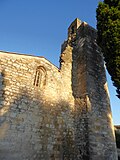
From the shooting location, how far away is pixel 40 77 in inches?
316

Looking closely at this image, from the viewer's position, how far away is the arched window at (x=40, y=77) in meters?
7.78

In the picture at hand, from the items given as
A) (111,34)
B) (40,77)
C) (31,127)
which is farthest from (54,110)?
(111,34)

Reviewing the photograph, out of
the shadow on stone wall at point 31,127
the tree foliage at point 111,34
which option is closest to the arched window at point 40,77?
the shadow on stone wall at point 31,127

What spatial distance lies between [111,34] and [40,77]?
4080 mm

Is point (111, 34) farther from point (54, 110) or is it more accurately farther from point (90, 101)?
point (54, 110)

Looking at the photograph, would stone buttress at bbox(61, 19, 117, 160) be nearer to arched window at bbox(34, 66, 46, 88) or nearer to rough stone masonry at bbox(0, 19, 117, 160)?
rough stone masonry at bbox(0, 19, 117, 160)

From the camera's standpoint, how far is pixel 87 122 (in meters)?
7.21

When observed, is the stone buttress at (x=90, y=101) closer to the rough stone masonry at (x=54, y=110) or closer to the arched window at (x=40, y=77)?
the rough stone masonry at (x=54, y=110)

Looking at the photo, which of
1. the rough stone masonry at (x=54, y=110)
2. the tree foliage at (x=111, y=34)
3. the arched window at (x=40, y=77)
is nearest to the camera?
the rough stone masonry at (x=54, y=110)

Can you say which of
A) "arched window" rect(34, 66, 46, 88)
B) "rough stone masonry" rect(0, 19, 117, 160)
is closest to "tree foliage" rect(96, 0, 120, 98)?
"rough stone masonry" rect(0, 19, 117, 160)

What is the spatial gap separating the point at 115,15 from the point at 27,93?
5.64m

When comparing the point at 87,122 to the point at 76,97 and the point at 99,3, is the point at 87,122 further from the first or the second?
the point at 99,3

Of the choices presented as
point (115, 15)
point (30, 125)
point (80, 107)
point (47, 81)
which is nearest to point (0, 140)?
point (30, 125)

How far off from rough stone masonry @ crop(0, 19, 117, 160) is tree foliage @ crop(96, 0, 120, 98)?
5.72 feet
